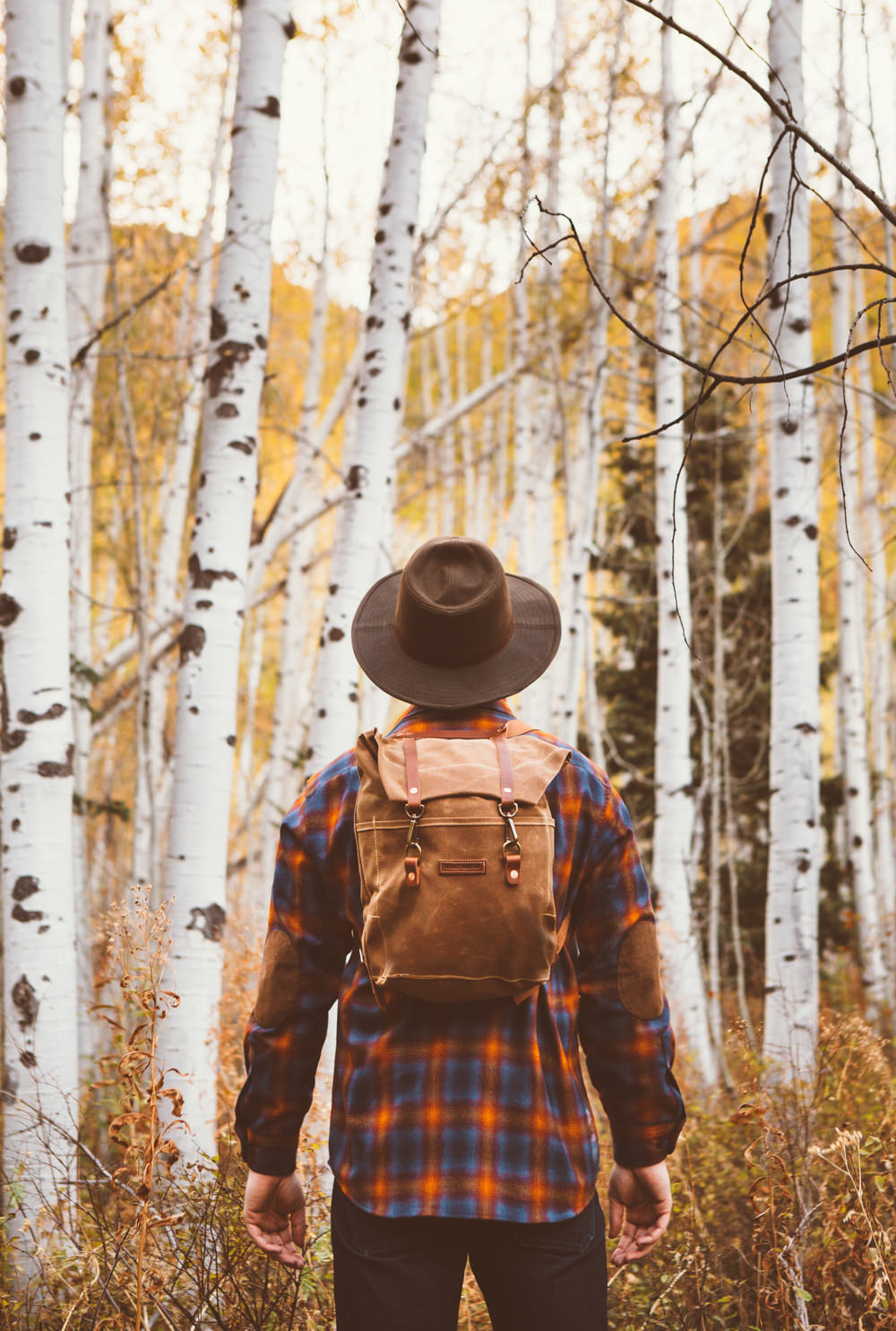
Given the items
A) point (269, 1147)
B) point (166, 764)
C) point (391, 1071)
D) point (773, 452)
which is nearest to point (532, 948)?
point (391, 1071)

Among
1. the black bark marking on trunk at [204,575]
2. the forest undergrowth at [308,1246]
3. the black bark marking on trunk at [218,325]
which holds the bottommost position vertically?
the forest undergrowth at [308,1246]

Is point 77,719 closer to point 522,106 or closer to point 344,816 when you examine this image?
point 344,816

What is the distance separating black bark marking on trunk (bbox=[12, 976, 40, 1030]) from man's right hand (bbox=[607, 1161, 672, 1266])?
2.27 meters

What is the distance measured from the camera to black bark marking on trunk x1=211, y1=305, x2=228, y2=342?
4074 millimetres

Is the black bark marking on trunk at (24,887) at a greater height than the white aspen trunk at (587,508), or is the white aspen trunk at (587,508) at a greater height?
the white aspen trunk at (587,508)

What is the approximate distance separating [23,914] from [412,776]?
234 centimetres

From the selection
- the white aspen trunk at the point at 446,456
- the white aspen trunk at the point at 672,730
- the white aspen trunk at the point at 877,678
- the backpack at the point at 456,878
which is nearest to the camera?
the backpack at the point at 456,878

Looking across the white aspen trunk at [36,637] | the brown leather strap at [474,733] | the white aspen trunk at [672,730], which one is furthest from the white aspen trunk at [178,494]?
the brown leather strap at [474,733]

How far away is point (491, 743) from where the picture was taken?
170 centimetres

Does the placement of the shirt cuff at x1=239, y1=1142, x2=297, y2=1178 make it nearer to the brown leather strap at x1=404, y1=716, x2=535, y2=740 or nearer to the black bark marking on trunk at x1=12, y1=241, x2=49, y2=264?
the brown leather strap at x1=404, y1=716, x2=535, y2=740

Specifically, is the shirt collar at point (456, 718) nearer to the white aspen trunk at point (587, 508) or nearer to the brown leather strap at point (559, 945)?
the brown leather strap at point (559, 945)

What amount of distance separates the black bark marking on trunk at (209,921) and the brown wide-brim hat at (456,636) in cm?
216

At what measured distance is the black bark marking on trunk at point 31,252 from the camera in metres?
3.68

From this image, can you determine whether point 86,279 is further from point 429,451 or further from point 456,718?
point 429,451
